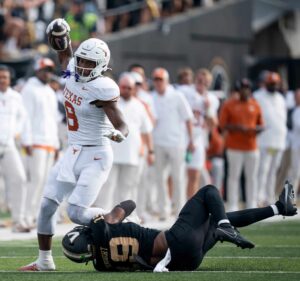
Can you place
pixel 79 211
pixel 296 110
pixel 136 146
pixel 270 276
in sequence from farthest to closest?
pixel 296 110, pixel 136 146, pixel 79 211, pixel 270 276

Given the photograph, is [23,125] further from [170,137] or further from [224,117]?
[224,117]

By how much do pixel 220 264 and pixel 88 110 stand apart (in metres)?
1.72

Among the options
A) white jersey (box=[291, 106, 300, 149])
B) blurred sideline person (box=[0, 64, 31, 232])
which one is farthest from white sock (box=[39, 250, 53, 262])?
white jersey (box=[291, 106, 300, 149])

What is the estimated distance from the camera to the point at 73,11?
73.6 ft

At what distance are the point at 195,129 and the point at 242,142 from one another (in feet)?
2.86

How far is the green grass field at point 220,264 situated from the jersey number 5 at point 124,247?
0.14 metres

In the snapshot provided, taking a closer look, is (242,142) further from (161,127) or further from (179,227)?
(179,227)

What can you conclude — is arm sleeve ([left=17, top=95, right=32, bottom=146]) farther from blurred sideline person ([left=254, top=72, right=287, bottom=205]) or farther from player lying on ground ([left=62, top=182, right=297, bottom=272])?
player lying on ground ([left=62, top=182, right=297, bottom=272])

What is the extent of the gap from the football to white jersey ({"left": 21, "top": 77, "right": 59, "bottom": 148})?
4563 mm

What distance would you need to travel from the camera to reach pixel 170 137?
17.0m

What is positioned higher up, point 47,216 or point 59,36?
point 59,36

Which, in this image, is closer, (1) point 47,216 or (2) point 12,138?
(1) point 47,216

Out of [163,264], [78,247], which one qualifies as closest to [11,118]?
[78,247]

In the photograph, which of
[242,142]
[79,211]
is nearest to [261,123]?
[242,142]
